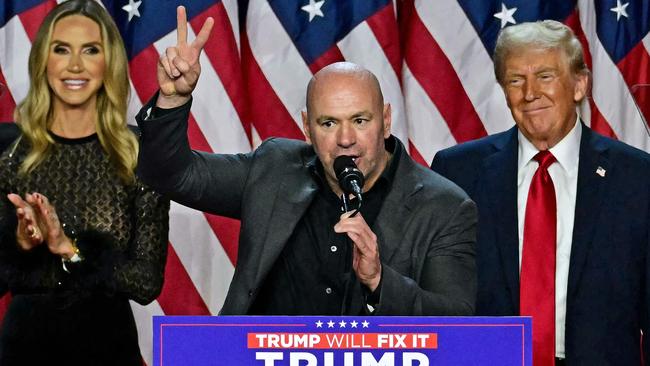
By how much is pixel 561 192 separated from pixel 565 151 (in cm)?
12

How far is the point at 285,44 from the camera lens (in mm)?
4340

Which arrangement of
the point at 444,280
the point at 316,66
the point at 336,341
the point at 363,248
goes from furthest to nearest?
the point at 316,66 → the point at 444,280 → the point at 363,248 → the point at 336,341

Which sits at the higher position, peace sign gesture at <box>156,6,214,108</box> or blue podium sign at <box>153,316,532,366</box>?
peace sign gesture at <box>156,6,214,108</box>

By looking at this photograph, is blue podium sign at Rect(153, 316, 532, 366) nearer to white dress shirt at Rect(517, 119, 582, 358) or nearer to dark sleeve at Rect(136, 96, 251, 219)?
dark sleeve at Rect(136, 96, 251, 219)

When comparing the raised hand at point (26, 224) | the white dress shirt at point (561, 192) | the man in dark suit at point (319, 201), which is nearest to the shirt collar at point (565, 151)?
the white dress shirt at point (561, 192)

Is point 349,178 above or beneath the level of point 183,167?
beneath

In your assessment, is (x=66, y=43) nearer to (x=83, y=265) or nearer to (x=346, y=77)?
(x=83, y=265)

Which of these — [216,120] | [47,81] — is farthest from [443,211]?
[216,120]

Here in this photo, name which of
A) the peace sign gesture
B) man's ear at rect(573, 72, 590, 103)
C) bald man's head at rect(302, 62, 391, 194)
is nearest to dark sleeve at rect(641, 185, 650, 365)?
man's ear at rect(573, 72, 590, 103)

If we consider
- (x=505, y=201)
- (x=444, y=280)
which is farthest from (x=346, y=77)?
(x=505, y=201)

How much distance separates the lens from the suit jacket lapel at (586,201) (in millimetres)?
3207

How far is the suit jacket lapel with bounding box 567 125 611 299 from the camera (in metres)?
3.21

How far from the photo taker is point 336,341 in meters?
2.05

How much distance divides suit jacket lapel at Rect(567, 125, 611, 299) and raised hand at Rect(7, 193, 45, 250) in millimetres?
1445
